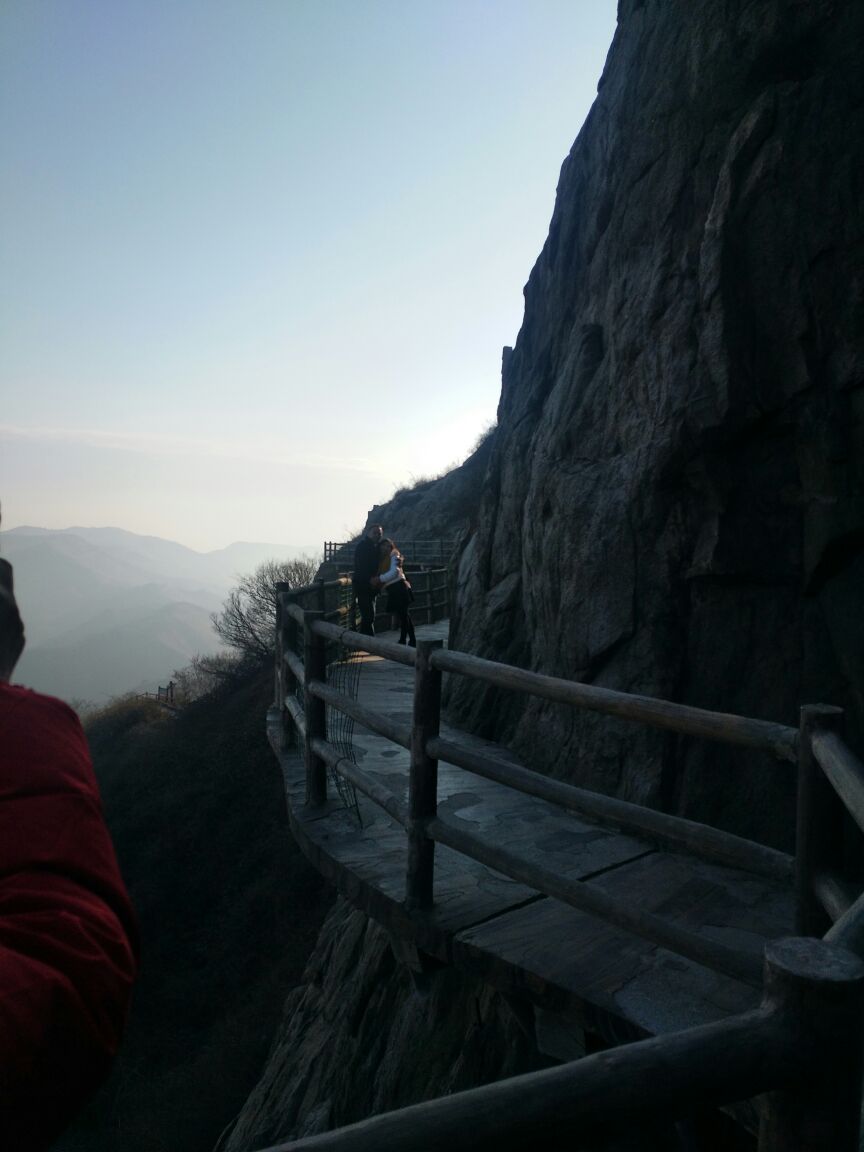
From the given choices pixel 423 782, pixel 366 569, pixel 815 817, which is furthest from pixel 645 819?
pixel 366 569

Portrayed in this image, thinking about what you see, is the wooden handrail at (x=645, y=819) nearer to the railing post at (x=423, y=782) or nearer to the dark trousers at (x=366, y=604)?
the railing post at (x=423, y=782)

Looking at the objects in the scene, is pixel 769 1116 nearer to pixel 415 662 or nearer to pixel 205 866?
pixel 415 662

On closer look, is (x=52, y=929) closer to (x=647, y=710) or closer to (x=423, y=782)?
(x=647, y=710)

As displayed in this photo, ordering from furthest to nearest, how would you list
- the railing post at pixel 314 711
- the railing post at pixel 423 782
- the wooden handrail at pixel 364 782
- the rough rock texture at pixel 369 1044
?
the railing post at pixel 314 711
the rough rock texture at pixel 369 1044
the wooden handrail at pixel 364 782
the railing post at pixel 423 782

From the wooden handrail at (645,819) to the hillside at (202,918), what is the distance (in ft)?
34.0

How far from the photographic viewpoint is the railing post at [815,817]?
225 cm

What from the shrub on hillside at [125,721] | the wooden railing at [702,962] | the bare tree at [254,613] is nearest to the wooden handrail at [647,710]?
the wooden railing at [702,962]

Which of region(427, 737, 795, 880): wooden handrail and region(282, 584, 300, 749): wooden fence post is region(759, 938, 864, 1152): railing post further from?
region(282, 584, 300, 749): wooden fence post

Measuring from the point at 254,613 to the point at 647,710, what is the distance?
102 feet

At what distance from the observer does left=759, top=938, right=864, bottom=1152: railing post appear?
1.09 m

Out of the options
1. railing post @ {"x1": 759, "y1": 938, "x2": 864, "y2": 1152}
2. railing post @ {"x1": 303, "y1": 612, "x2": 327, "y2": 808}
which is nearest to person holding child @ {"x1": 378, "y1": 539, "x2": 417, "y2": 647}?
railing post @ {"x1": 303, "y1": 612, "x2": 327, "y2": 808}

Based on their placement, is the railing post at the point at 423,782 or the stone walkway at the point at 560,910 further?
the railing post at the point at 423,782

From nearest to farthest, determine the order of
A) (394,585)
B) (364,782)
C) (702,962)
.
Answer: (702,962)
(364,782)
(394,585)

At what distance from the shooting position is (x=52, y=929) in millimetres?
907
